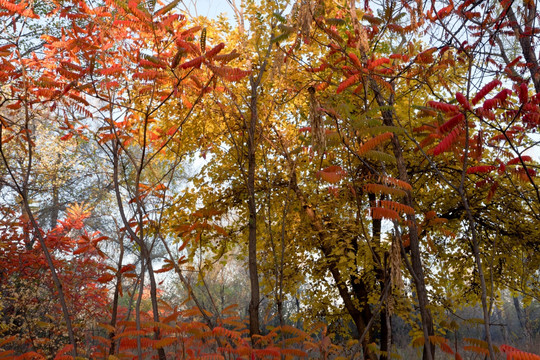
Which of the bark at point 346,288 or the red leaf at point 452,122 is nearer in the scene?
the red leaf at point 452,122

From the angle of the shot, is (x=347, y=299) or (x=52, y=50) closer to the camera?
(x=52, y=50)

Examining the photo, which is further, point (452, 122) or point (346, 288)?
point (346, 288)

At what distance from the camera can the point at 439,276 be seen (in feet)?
21.3

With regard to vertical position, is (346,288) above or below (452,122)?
below

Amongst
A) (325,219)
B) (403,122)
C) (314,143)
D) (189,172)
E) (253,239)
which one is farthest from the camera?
(189,172)

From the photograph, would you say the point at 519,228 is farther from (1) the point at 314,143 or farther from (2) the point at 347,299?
(1) the point at 314,143

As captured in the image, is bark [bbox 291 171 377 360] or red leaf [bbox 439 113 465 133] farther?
bark [bbox 291 171 377 360]

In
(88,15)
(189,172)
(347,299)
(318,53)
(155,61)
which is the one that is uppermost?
(189,172)

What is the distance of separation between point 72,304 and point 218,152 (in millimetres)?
3393

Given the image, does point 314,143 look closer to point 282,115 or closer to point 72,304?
point 282,115

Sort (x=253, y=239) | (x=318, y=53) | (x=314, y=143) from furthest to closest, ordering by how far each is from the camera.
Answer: (x=318, y=53) < (x=253, y=239) < (x=314, y=143)

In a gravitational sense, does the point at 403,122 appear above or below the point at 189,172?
below

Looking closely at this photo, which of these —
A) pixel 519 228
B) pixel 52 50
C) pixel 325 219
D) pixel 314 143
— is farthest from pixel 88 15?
pixel 519 228

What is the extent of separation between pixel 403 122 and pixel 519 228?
2.30 m
